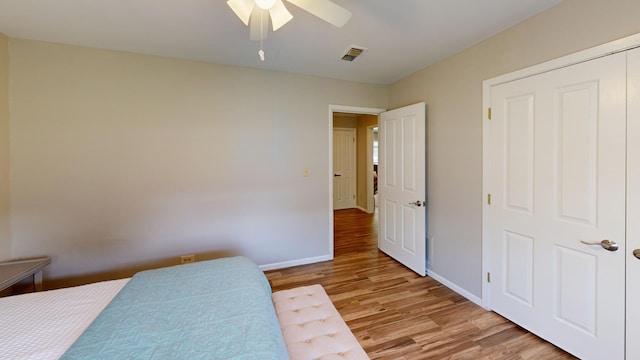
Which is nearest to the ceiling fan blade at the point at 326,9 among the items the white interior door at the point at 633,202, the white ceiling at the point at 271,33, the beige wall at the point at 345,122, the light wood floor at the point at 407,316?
the white ceiling at the point at 271,33

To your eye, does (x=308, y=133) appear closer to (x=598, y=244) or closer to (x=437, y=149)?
(x=437, y=149)

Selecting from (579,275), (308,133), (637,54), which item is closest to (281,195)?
(308,133)

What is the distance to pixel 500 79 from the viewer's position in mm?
2078

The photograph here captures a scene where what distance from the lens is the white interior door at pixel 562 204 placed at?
1.50m

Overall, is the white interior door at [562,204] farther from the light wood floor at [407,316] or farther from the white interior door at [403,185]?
the white interior door at [403,185]

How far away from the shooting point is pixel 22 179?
222cm

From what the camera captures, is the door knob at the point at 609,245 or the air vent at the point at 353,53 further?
the air vent at the point at 353,53

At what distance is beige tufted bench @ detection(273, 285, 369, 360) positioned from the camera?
4.07 ft

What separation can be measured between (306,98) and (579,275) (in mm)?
2865

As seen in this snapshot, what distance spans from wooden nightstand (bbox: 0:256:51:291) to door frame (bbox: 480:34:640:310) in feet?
12.0

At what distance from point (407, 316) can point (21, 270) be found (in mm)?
3077

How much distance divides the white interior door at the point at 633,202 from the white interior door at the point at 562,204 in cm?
3

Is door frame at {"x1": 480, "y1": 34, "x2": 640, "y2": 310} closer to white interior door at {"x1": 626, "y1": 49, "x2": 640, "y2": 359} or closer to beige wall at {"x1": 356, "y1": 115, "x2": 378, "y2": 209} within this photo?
white interior door at {"x1": 626, "y1": 49, "x2": 640, "y2": 359}

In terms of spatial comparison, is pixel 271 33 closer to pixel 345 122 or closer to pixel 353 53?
pixel 353 53
